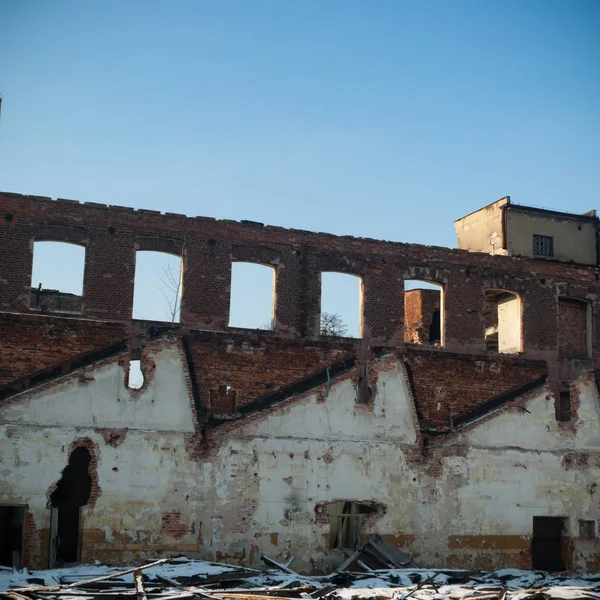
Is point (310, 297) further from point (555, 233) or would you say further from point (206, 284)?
point (555, 233)

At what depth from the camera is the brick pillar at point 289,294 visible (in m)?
20.2

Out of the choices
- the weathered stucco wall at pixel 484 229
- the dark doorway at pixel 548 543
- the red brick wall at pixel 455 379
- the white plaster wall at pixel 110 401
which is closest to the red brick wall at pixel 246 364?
the white plaster wall at pixel 110 401

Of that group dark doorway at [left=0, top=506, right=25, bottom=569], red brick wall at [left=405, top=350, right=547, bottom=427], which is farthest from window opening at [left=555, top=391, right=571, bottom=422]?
dark doorway at [left=0, top=506, right=25, bottom=569]

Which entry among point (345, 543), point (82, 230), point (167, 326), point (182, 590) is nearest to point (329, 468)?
point (345, 543)

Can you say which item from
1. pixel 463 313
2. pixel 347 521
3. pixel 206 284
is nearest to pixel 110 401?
pixel 206 284

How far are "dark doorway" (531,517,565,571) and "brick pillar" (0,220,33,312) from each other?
1258 centimetres

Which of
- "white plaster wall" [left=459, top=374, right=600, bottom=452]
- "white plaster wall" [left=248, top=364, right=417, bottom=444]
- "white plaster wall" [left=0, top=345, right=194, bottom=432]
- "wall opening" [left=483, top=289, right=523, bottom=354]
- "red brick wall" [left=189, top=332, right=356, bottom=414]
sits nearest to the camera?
"white plaster wall" [left=0, top=345, right=194, bottom=432]

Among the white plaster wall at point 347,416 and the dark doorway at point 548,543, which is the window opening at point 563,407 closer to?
the dark doorway at point 548,543

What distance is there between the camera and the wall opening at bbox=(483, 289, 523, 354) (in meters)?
22.5

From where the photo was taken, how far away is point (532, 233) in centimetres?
2641

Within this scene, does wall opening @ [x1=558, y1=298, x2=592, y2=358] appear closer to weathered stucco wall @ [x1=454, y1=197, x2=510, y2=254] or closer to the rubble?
weathered stucco wall @ [x1=454, y1=197, x2=510, y2=254]

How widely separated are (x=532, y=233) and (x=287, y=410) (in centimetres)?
1080

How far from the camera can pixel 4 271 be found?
18.3m

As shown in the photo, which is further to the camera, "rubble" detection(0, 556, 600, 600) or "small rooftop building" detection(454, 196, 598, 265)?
"small rooftop building" detection(454, 196, 598, 265)
